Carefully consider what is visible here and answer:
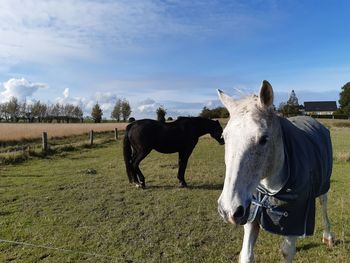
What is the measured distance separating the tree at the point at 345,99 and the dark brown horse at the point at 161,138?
69300mm

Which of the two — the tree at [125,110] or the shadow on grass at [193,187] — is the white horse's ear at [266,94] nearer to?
the shadow on grass at [193,187]

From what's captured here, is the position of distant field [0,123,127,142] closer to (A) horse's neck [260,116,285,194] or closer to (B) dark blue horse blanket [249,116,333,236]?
(B) dark blue horse blanket [249,116,333,236]

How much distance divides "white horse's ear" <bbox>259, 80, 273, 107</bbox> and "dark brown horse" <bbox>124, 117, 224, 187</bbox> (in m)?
6.43

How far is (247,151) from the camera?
99.3 inches

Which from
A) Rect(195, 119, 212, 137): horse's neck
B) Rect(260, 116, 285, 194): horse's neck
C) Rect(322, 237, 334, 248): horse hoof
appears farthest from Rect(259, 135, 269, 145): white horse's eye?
Rect(195, 119, 212, 137): horse's neck

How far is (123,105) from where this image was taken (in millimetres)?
86125

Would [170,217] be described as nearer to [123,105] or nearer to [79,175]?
[79,175]

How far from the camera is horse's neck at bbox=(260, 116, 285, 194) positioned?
285cm

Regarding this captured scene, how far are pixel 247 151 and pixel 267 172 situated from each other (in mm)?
451

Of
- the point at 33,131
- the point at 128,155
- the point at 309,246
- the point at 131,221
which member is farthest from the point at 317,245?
the point at 33,131

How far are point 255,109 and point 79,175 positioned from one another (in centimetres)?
910

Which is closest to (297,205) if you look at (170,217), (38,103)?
(170,217)

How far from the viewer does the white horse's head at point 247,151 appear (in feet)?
7.80

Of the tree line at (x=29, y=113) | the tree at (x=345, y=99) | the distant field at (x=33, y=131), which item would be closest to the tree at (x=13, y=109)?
the tree line at (x=29, y=113)
